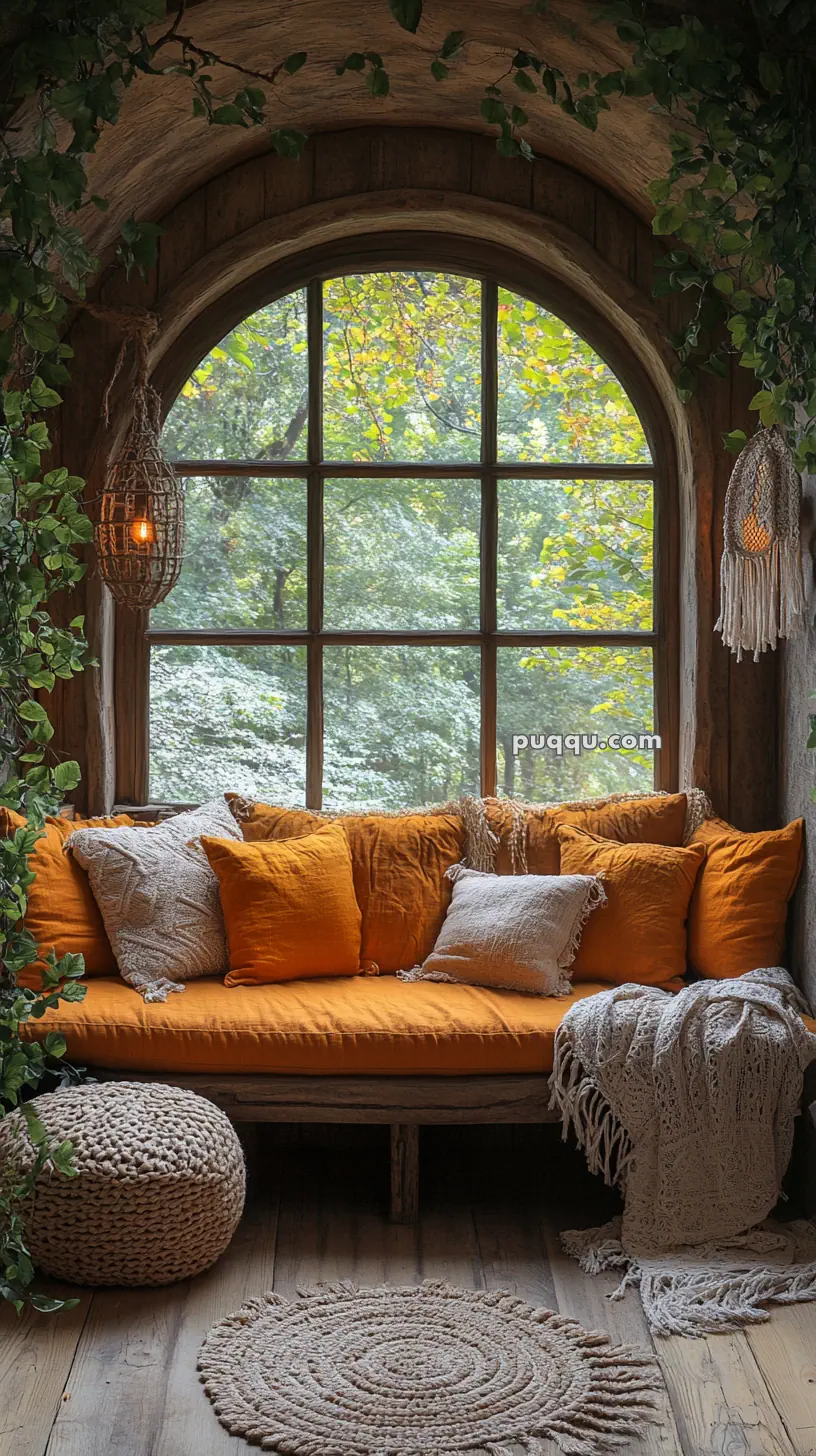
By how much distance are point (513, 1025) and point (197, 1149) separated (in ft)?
2.57

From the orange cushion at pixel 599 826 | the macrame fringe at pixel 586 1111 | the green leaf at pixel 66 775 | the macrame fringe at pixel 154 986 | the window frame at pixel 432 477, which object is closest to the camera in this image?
the green leaf at pixel 66 775

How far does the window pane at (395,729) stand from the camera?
4062 millimetres

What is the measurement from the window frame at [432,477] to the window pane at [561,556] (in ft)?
0.11

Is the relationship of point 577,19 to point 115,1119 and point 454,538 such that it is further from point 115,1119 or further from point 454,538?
point 115,1119

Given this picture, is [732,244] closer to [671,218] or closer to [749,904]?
[671,218]

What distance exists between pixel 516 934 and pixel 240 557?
4.44ft

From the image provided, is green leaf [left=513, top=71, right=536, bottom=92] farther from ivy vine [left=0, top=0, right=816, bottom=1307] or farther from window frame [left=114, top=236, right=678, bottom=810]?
window frame [left=114, top=236, right=678, bottom=810]

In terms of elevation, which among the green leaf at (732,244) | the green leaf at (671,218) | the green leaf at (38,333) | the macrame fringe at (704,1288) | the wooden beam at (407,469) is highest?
the green leaf at (671,218)

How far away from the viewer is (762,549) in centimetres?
348

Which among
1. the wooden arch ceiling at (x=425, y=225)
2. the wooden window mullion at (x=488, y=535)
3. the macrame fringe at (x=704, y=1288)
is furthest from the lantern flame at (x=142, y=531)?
the macrame fringe at (x=704, y=1288)

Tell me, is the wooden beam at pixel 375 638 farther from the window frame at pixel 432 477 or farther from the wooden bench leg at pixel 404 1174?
the wooden bench leg at pixel 404 1174

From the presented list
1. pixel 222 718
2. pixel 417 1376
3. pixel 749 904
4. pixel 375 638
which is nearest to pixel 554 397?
pixel 375 638

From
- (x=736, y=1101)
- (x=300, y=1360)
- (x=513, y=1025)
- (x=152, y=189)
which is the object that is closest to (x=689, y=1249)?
(x=736, y=1101)

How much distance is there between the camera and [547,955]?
347cm
